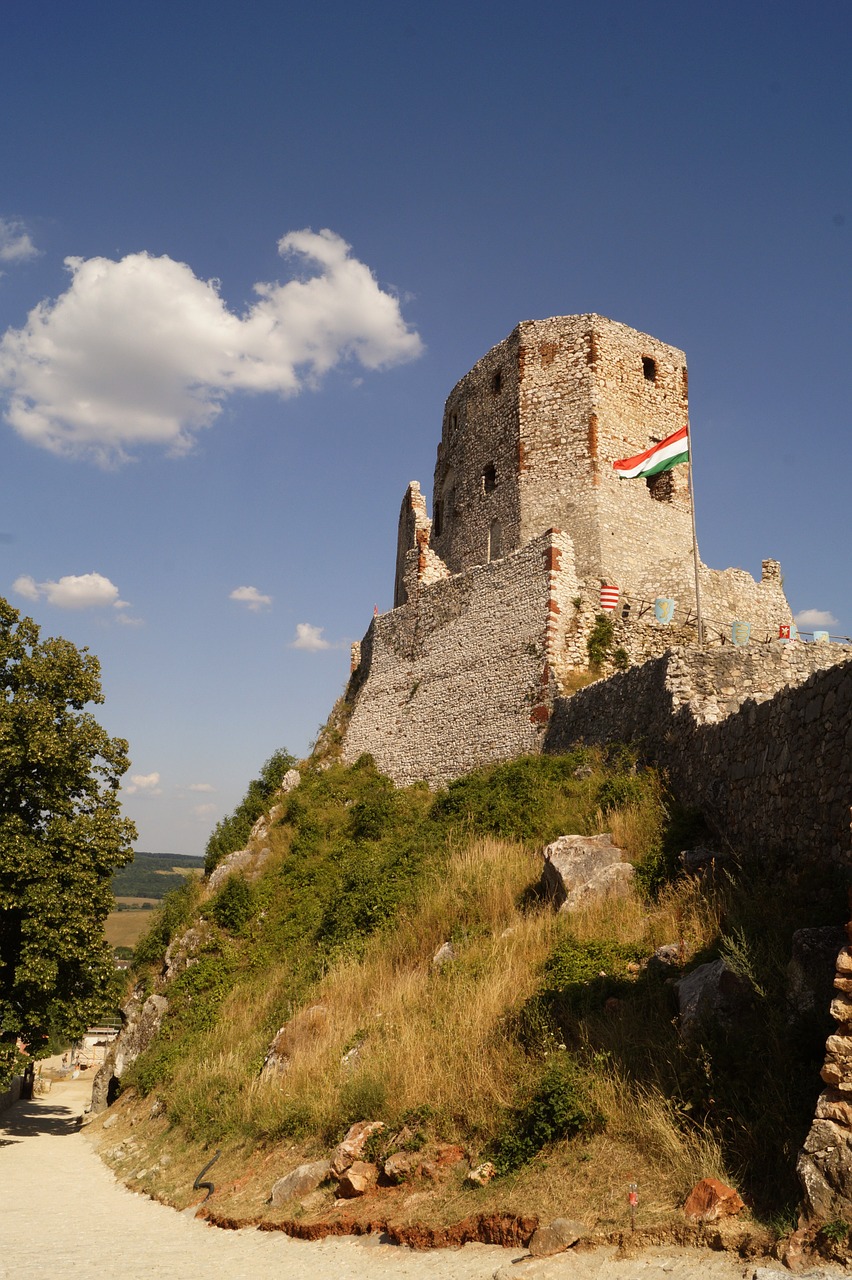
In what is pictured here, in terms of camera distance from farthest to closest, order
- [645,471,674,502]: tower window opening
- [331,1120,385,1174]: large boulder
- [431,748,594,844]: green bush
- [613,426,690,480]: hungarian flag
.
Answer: [645,471,674,502]: tower window opening < [613,426,690,480]: hungarian flag < [431,748,594,844]: green bush < [331,1120,385,1174]: large boulder

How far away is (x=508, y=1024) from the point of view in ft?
26.3

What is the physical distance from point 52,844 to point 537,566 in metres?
11.9

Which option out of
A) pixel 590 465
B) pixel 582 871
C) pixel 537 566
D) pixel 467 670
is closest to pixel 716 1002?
pixel 582 871

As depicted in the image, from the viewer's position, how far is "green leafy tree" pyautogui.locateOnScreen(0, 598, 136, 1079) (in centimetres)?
1584

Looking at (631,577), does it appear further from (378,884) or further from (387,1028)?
(387,1028)

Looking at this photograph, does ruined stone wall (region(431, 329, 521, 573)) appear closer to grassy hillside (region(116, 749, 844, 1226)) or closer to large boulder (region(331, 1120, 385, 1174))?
grassy hillside (region(116, 749, 844, 1226))

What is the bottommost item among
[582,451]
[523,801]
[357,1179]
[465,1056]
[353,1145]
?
[357,1179]

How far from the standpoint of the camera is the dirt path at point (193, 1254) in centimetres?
502

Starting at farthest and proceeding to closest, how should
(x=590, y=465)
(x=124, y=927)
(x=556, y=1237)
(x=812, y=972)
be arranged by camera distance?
1. (x=124, y=927)
2. (x=590, y=465)
3. (x=812, y=972)
4. (x=556, y=1237)

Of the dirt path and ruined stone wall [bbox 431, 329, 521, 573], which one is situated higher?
ruined stone wall [bbox 431, 329, 521, 573]

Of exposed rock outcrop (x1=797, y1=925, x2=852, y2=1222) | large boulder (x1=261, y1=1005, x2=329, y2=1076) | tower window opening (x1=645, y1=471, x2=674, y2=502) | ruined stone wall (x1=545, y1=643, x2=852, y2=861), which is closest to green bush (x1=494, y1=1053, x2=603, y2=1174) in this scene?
exposed rock outcrop (x1=797, y1=925, x2=852, y2=1222)

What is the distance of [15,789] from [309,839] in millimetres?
6408

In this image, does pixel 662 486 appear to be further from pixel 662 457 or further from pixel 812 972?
pixel 812 972

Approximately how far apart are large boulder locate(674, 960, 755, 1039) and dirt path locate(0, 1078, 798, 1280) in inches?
70.4
